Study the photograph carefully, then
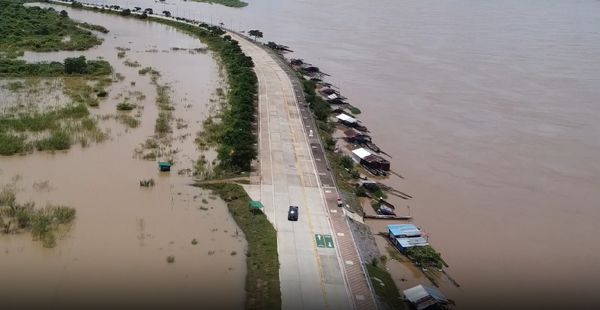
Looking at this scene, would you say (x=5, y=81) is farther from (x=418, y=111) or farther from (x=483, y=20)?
(x=483, y=20)

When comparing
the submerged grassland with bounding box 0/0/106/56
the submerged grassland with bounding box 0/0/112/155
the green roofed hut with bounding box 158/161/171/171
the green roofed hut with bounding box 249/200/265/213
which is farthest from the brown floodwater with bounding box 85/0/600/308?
the submerged grassland with bounding box 0/0/106/56

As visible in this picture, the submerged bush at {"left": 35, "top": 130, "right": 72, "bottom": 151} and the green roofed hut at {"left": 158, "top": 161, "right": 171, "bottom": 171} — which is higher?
the submerged bush at {"left": 35, "top": 130, "right": 72, "bottom": 151}

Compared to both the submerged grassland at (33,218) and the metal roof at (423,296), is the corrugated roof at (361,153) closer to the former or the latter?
the metal roof at (423,296)

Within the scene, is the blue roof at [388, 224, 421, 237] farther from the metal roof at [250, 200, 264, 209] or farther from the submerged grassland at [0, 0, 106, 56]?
the submerged grassland at [0, 0, 106, 56]

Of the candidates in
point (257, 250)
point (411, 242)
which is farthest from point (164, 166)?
point (411, 242)

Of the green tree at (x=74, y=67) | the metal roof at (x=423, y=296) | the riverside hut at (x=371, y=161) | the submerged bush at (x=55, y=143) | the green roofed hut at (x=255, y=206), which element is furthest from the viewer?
the green tree at (x=74, y=67)

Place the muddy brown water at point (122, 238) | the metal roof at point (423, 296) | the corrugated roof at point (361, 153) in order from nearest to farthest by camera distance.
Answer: the muddy brown water at point (122, 238) → the metal roof at point (423, 296) → the corrugated roof at point (361, 153)

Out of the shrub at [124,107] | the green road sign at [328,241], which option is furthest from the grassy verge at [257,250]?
the shrub at [124,107]
